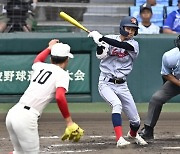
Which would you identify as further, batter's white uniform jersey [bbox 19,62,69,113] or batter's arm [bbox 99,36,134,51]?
batter's arm [bbox 99,36,134,51]

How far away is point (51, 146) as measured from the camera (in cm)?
867

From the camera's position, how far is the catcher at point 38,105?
6246 millimetres

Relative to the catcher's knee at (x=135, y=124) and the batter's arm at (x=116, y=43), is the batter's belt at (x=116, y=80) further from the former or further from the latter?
the catcher's knee at (x=135, y=124)

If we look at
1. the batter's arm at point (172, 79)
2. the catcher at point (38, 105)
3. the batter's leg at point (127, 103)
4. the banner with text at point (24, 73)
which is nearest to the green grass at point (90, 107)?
the banner with text at point (24, 73)

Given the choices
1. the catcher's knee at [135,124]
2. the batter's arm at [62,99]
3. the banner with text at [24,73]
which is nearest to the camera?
the batter's arm at [62,99]

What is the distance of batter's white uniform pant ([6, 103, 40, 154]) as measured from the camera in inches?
246

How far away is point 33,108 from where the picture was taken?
639cm

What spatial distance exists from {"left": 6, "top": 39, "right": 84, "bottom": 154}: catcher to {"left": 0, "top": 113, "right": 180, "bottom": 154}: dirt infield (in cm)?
191

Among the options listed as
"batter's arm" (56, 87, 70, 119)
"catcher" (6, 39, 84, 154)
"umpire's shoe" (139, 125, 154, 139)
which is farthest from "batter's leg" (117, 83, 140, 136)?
"batter's arm" (56, 87, 70, 119)

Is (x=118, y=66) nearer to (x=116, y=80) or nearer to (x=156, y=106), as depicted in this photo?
(x=116, y=80)

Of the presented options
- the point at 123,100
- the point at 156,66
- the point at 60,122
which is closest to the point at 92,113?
the point at 60,122

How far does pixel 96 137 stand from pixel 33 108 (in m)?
3.10

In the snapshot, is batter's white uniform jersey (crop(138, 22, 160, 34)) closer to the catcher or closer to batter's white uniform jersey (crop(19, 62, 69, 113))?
the catcher

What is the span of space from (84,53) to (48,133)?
10.9ft
